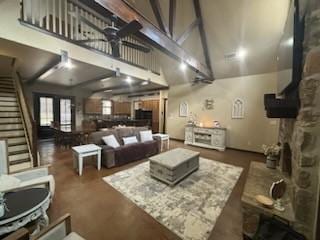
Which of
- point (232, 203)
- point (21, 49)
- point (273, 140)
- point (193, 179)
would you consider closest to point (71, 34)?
point (21, 49)

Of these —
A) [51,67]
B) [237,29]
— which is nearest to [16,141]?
[51,67]

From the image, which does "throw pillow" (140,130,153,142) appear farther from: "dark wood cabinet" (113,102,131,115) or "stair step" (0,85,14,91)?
"dark wood cabinet" (113,102,131,115)

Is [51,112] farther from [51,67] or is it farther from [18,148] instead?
[18,148]

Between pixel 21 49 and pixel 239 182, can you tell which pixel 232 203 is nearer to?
pixel 239 182

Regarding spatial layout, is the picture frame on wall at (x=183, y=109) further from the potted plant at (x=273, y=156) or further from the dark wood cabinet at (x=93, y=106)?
the dark wood cabinet at (x=93, y=106)

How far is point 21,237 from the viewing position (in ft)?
3.17

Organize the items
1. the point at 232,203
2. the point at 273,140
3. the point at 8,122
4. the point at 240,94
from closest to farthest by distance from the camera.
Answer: the point at 232,203 < the point at 8,122 < the point at 273,140 < the point at 240,94

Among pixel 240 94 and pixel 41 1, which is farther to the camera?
pixel 240 94

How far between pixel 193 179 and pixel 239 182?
959 mm

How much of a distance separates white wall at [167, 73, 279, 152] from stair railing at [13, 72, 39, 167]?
18.8 ft

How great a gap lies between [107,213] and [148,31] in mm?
3010

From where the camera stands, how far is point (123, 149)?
4051 millimetres

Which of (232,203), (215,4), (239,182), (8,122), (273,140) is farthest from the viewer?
(273,140)

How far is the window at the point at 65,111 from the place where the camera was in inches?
322
